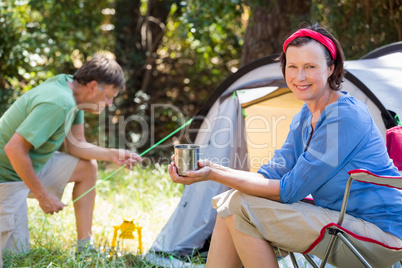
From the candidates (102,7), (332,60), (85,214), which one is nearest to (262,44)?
(102,7)

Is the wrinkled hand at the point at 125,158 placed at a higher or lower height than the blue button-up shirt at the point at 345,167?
lower

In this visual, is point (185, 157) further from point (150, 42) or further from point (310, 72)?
point (150, 42)

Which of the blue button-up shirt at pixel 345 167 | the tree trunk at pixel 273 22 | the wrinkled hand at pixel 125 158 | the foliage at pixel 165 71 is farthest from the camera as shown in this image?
the foliage at pixel 165 71

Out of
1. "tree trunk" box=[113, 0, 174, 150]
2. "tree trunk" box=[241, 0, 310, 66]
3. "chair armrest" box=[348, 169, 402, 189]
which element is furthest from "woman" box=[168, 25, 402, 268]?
"tree trunk" box=[113, 0, 174, 150]

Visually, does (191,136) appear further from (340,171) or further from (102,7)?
(102,7)

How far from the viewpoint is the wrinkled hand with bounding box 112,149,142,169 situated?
2752mm

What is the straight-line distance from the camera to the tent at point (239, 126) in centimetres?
286

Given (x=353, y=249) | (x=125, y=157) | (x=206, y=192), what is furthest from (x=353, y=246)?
(x=125, y=157)

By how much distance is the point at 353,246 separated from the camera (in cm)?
169

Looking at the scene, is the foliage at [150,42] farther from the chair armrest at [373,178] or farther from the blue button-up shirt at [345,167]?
the chair armrest at [373,178]

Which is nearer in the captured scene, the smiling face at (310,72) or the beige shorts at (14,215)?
the smiling face at (310,72)

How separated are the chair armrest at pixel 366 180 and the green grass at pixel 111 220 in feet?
3.93

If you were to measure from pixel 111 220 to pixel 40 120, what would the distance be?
114 cm

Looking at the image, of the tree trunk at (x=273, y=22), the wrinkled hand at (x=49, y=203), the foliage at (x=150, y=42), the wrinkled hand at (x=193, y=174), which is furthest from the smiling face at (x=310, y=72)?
the tree trunk at (x=273, y=22)
